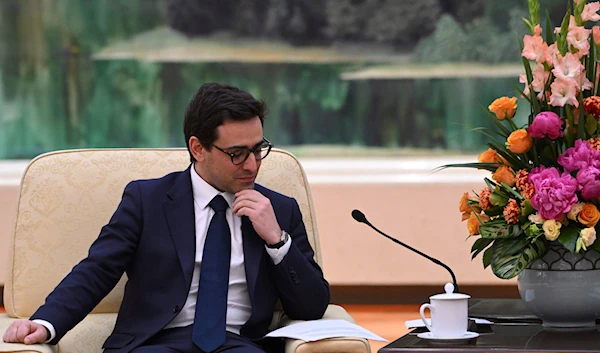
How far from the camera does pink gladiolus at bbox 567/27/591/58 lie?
1.94 metres

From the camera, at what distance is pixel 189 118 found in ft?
7.64

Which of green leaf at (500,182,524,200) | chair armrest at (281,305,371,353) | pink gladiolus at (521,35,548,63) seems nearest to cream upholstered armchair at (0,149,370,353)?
chair armrest at (281,305,371,353)

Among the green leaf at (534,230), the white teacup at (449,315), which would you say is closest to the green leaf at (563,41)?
the green leaf at (534,230)

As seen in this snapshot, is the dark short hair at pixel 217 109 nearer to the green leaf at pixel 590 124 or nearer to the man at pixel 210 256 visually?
the man at pixel 210 256

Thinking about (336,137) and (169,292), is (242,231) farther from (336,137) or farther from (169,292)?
(336,137)

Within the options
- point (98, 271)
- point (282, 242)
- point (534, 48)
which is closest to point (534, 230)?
point (534, 48)

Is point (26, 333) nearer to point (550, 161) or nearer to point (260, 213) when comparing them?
point (260, 213)

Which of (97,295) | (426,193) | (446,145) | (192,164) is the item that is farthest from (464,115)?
(97,295)

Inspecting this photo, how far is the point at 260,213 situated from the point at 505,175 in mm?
577

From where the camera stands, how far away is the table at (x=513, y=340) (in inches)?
69.0

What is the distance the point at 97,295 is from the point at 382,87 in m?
3.22

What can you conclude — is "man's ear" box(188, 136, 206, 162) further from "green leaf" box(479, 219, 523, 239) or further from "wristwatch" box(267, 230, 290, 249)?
"green leaf" box(479, 219, 523, 239)

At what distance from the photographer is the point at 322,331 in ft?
6.57

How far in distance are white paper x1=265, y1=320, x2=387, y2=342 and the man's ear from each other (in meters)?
0.49
